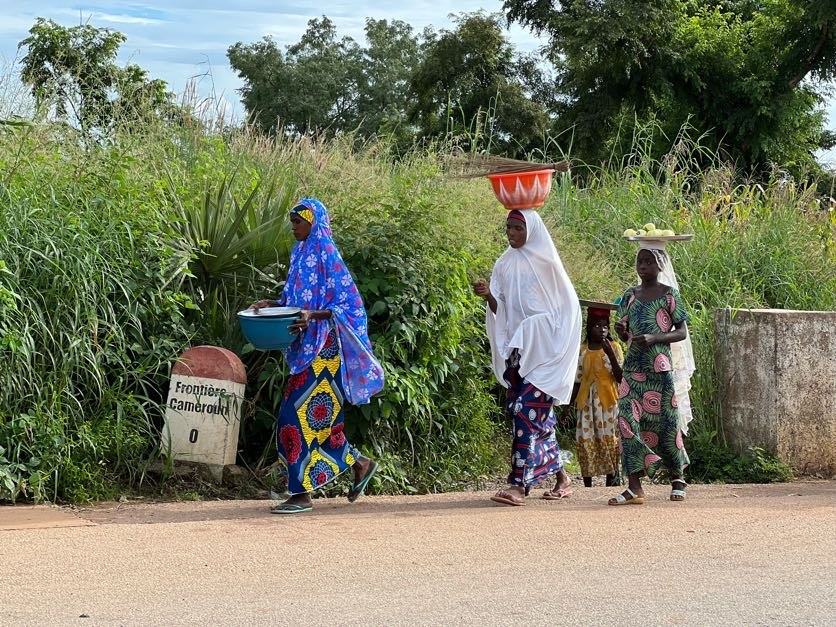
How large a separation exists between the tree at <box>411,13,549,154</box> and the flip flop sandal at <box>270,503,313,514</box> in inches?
870

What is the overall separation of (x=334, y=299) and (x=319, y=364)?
1.34 feet

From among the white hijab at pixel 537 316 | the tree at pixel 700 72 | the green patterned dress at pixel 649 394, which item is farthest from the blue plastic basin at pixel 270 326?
the tree at pixel 700 72

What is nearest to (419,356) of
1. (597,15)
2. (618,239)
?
(618,239)

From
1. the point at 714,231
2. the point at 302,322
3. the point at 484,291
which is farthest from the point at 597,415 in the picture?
the point at 714,231

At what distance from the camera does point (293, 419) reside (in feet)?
22.3

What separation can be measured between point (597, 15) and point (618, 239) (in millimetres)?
14081

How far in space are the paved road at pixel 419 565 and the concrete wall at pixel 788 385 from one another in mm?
1581

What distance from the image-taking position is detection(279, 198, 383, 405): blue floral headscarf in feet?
22.5

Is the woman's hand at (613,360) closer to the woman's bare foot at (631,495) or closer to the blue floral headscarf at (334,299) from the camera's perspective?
the woman's bare foot at (631,495)

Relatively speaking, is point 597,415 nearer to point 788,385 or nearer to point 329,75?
point 788,385

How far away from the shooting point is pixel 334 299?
6.88m

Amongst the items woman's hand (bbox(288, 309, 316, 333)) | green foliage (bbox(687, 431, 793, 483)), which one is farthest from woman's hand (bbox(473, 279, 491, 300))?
green foliage (bbox(687, 431, 793, 483))

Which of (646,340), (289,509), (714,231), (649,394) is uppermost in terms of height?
(714,231)

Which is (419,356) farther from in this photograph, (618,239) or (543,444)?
(618,239)
